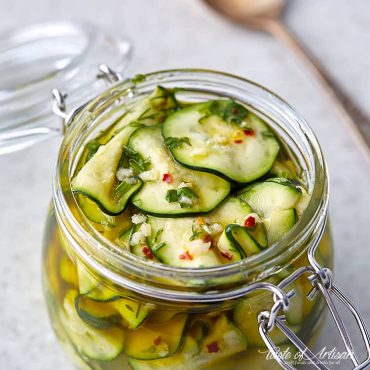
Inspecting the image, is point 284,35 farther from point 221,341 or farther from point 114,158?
point 221,341

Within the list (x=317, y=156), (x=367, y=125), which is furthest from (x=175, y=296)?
(x=367, y=125)

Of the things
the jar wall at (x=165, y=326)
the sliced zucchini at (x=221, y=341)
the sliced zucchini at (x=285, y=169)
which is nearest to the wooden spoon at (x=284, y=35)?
the sliced zucchini at (x=285, y=169)

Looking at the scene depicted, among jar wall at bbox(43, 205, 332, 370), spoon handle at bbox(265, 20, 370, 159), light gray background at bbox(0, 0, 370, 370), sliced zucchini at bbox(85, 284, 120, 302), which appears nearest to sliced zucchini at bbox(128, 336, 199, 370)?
jar wall at bbox(43, 205, 332, 370)

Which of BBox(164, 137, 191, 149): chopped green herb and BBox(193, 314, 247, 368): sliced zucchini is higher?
BBox(164, 137, 191, 149): chopped green herb

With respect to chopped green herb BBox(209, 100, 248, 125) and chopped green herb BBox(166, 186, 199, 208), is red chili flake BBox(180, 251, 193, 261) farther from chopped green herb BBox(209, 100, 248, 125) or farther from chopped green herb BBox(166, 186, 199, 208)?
chopped green herb BBox(209, 100, 248, 125)

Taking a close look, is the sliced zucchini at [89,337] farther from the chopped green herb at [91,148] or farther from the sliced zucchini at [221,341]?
the chopped green herb at [91,148]

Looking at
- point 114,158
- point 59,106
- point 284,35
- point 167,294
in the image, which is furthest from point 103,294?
point 284,35

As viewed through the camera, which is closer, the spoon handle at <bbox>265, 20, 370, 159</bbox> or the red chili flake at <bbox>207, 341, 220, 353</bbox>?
the red chili flake at <bbox>207, 341, 220, 353</bbox>
